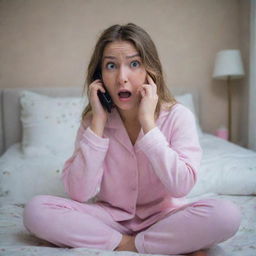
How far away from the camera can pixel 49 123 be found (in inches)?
76.8

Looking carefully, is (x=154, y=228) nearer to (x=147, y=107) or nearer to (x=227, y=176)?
(x=147, y=107)

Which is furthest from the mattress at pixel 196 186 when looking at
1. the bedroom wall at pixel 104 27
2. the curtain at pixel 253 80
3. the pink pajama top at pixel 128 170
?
the bedroom wall at pixel 104 27

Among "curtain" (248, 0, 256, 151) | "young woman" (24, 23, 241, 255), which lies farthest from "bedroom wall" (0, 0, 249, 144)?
"young woman" (24, 23, 241, 255)

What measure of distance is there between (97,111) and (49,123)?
3.50 ft

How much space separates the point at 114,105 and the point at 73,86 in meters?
1.51

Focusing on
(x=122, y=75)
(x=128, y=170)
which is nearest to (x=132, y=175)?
(x=128, y=170)

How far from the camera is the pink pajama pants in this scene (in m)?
0.74

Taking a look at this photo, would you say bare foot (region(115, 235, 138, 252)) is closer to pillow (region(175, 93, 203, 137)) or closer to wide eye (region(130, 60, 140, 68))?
wide eye (region(130, 60, 140, 68))

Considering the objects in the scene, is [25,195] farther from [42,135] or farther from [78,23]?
[78,23]

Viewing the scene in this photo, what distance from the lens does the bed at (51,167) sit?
33.5 inches

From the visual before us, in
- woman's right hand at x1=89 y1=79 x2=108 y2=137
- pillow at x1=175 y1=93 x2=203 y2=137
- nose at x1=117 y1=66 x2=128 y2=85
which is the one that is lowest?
pillow at x1=175 y1=93 x2=203 y2=137

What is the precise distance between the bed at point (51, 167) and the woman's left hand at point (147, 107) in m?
0.39

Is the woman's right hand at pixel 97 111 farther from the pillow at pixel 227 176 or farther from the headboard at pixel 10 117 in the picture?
the headboard at pixel 10 117

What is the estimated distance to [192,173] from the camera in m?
0.86
